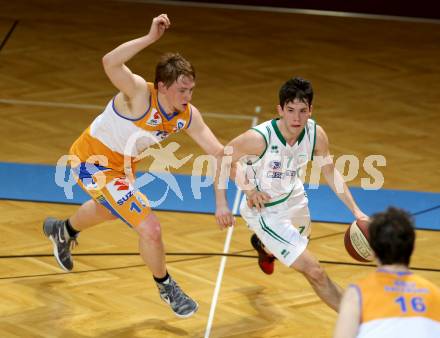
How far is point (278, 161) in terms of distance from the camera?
6.14 metres

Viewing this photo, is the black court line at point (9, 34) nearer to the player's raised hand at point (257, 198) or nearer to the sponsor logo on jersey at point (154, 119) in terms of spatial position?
the sponsor logo on jersey at point (154, 119)

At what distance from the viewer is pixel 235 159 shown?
611cm

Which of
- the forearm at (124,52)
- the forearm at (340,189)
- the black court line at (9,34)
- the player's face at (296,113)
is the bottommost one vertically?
the forearm at (340,189)

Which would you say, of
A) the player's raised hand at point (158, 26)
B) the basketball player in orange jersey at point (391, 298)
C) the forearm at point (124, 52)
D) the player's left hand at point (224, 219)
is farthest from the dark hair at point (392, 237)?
the forearm at point (124, 52)

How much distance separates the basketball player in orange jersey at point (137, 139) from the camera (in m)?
5.98

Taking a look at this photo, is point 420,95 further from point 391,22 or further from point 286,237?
point 286,237

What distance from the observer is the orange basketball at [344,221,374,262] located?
5.94m

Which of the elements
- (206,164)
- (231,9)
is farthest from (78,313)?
(231,9)

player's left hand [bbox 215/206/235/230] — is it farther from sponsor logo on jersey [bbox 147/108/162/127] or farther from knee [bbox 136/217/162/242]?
sponsor logo on jersey [bbox 147/108/162/127]

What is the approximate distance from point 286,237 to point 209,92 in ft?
17.9

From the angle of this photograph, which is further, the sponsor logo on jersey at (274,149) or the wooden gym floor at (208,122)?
the wooden gym floor at (208,122)

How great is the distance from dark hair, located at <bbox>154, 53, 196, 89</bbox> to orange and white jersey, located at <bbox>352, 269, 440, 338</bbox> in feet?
8.01

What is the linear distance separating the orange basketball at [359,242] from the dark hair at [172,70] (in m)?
1.32

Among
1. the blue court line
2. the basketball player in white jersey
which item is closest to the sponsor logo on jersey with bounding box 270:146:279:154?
the basketball player in white jersey
